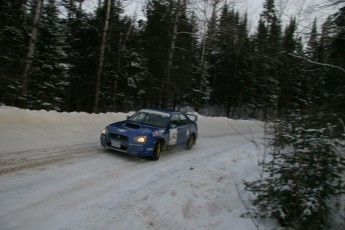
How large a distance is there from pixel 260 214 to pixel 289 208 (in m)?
0.64

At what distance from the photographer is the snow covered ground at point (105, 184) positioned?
6245mm

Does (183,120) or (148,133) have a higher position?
(183,120)

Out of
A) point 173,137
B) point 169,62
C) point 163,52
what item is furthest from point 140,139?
point 163,52

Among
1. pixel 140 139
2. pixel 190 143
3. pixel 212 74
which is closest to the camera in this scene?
pixel 140 139

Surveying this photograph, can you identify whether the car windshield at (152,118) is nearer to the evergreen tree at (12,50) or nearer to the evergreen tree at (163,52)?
the evergreen tree at (12,50)

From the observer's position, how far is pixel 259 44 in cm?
4912

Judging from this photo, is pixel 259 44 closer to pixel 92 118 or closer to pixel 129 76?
pixel 129 76

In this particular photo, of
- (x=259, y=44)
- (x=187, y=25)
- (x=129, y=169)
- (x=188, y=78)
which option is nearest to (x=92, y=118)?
(x=129, y=169)

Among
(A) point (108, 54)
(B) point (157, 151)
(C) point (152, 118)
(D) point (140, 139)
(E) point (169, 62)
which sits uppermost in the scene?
(A) point (108, 54)

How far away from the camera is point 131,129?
11070 millimetres

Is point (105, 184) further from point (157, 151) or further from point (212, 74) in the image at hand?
point (212, 74)

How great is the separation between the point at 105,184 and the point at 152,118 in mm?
4554

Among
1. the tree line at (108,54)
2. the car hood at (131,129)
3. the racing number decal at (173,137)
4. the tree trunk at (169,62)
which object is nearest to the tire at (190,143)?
the racing number decal at (173,137)

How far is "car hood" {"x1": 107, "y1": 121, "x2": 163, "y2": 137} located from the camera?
10.9 m
